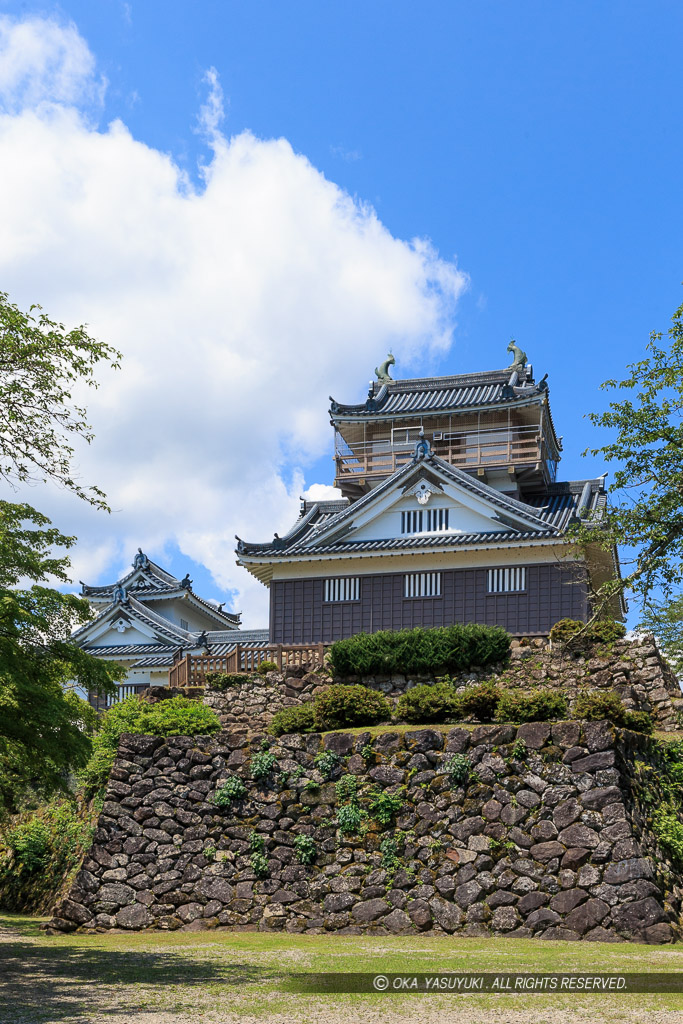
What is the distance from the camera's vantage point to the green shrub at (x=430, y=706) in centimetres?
2191

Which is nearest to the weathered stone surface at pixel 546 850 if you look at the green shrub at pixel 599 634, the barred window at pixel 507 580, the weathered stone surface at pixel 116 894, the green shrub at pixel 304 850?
the green shrub at pixel 304 850

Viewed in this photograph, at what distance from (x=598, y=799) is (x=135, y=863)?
30.2ft

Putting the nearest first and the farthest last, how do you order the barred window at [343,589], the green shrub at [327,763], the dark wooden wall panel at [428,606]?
the green shrub at [327,763] < the dark wooden wall panel at [428,606] < the barred window at [343,589]

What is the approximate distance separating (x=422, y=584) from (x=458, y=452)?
7630mm

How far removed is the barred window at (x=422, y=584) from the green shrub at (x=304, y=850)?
14.1 metres

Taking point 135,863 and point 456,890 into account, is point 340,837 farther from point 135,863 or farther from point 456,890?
point 135,863

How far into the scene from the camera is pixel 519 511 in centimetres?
3209

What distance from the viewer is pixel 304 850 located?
1977 centimetres

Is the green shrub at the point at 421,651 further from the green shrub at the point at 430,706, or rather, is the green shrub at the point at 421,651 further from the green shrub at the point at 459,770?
the green shrub at the point at 459,770

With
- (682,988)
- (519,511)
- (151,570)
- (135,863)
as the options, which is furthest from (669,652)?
(151,570)

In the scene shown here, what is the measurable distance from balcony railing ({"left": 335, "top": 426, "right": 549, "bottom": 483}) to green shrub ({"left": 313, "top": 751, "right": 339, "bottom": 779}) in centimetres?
1798

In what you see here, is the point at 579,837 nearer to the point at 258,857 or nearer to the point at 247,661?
the point at 258,857

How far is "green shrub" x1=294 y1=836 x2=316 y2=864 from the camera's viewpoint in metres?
19.7

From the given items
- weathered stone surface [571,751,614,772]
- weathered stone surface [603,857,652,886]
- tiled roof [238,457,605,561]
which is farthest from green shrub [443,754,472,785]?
tiled roof [238,457,605,561]
